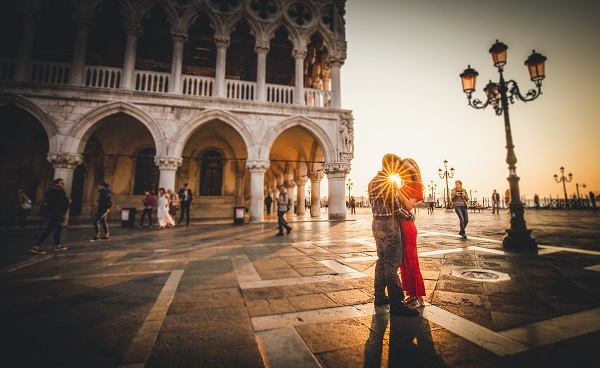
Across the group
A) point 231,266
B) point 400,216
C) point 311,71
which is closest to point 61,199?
point 231,266

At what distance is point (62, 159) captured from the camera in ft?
36.7

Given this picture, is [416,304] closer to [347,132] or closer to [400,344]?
[400,344]

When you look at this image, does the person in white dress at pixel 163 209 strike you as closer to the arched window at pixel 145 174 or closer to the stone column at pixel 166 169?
the stone column at pixel 166 169

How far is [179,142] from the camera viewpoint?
39.8 feet

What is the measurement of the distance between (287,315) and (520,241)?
6026 mm

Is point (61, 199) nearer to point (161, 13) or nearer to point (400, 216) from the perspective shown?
point (400, 216)

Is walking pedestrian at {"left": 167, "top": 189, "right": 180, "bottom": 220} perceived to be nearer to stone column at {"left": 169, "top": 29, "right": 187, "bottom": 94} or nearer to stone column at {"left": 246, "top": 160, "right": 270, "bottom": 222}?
stone column at {"left": 246, "top": 160, "right": 270, "bottom": 222}

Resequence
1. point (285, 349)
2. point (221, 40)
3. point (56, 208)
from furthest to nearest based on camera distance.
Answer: point (221, 40)
point (56, 208)
point (285, 349)

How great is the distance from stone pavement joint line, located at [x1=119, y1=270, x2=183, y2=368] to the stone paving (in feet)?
0.04

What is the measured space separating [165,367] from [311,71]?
2027 centimetres

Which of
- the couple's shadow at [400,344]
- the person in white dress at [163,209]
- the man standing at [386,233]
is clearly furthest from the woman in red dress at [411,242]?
the person in white dress at [163,209]

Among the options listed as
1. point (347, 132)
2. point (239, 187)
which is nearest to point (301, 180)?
point (239, 187)

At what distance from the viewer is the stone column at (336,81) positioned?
14.5 metres

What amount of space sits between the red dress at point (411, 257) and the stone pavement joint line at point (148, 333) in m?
2.36
